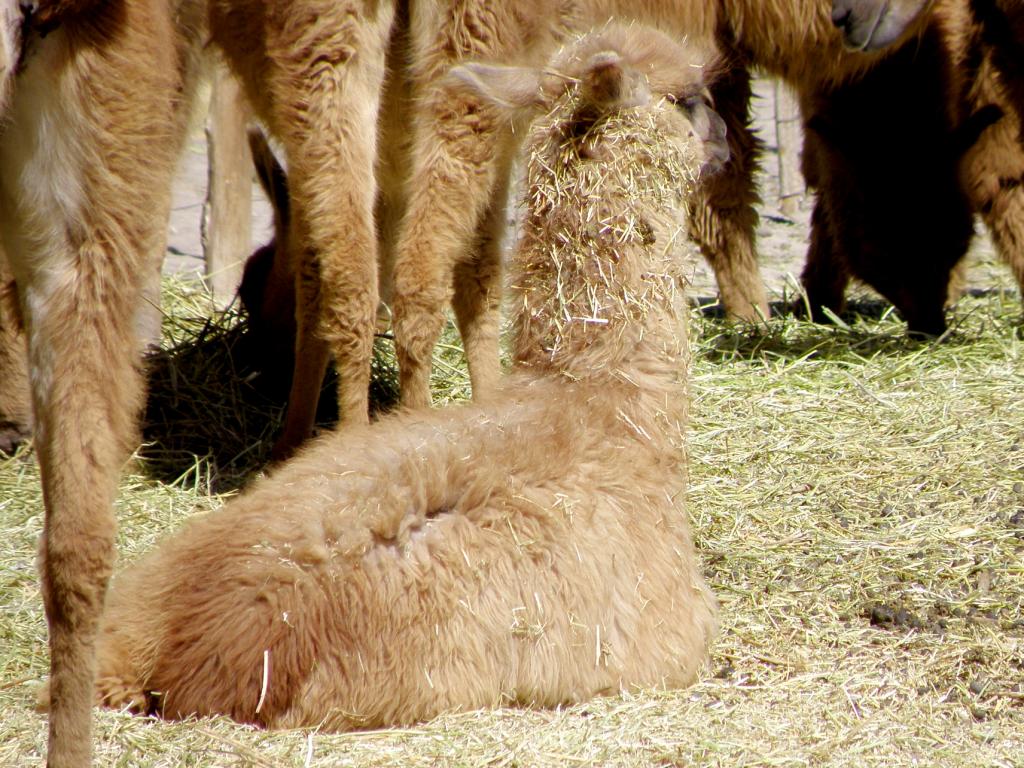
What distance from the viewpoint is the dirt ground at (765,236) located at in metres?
8.73

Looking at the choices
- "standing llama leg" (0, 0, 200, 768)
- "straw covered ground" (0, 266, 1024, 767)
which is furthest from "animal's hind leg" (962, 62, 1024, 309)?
"standing llama leg" (0, 0, 200, 768)

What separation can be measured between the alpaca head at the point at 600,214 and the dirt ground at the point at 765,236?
4.06 metres

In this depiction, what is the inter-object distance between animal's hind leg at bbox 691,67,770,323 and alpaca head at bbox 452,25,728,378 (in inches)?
119

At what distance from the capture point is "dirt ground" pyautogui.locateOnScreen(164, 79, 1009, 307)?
28.7 ft

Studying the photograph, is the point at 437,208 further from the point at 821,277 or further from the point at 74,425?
the point at 821,277

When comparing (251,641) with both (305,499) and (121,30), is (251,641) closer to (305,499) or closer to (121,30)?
(305,499)

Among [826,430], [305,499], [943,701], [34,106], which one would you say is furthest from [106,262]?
[826,430]

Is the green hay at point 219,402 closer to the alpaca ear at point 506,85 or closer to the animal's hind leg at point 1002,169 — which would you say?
the alpaca ear at point 506,85

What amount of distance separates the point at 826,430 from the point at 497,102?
7.21 feet

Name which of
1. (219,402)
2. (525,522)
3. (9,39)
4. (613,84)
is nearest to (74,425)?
(9,39)

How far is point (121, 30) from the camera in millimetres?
2744

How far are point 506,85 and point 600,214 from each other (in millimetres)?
515

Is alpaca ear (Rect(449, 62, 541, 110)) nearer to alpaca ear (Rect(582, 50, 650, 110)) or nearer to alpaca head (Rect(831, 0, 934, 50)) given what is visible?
alpaca ear (Rect(582, 50, 650, 110))

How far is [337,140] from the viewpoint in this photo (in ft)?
15.0
